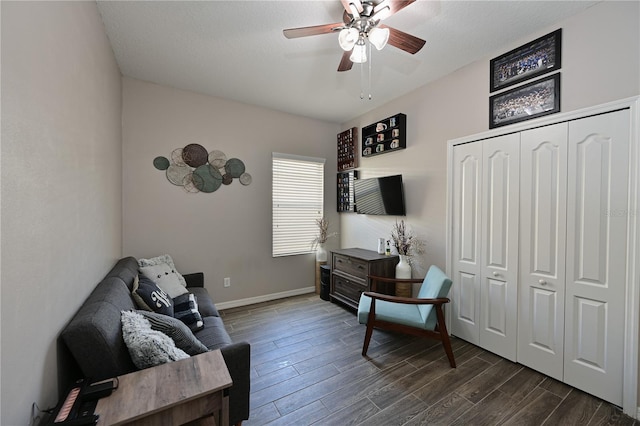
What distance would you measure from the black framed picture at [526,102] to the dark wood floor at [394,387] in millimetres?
2234

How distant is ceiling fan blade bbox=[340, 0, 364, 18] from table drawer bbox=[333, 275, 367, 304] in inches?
106

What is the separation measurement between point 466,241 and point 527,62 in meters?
1.71

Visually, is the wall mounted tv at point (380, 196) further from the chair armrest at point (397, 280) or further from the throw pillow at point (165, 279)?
the throw pillow at point (165, 279)

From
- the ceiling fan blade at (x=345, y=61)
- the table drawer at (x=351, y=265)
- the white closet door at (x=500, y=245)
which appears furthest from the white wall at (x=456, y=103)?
the ceiling fan blade at (x=345, y=61)

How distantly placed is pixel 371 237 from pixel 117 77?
3.63 m

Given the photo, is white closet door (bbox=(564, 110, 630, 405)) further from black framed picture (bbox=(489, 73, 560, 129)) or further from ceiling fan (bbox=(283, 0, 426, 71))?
ceiling fan (bbox=(283, 0, 426, 71))

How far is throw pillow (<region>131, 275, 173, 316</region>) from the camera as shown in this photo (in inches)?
73.6

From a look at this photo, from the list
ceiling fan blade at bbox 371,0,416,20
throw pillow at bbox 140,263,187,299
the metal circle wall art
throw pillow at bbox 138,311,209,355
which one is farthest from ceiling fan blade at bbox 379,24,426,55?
throw pillow at bbox 140,263,187,299

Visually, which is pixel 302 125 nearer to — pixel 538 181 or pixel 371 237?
pixel 371 237

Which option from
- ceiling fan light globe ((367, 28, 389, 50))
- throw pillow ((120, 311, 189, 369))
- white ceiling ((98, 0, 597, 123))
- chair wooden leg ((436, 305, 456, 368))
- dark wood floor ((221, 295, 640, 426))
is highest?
white ceiling ((98, 0, 597, 123))

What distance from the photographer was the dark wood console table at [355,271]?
10.3 ft

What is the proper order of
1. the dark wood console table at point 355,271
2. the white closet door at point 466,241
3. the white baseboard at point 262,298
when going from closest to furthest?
the white closet door at point 466,241, the dark wood console table at point 355,271, the white baseboard at point 262,298

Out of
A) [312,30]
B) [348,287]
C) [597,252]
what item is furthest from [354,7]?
[348,287]

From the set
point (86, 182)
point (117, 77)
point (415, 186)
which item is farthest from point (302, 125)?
point (86, 182)
